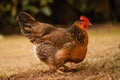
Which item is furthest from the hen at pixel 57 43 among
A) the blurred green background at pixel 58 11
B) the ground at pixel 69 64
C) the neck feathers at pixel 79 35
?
the blurred green background at pixel 58 11

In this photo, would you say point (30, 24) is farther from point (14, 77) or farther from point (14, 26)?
point (14, 26)

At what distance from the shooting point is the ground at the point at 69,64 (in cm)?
579

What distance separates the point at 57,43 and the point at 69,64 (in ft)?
2.87

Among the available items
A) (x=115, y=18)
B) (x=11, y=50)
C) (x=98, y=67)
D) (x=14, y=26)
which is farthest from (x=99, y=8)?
(x=98, y=67)

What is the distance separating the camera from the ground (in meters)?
5.79

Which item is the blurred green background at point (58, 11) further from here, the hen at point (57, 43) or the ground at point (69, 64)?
the hen at point (57, 43)

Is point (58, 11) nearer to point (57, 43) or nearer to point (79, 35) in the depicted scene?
point (79, 35)

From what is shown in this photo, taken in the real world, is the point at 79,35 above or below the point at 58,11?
below

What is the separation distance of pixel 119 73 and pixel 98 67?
0.56 meters

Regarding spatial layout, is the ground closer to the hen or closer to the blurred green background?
the hen

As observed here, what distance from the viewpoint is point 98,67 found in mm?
6199

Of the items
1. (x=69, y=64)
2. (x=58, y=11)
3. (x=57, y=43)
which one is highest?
(x=58, y=11)

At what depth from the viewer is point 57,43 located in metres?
5.83

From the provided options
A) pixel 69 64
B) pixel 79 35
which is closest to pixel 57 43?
pixel 79 35
